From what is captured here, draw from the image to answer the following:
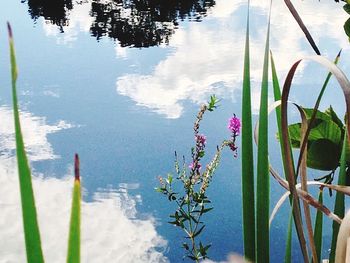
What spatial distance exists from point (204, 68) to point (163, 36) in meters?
0.81

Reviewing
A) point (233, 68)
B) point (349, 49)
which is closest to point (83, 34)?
point (233, 68)

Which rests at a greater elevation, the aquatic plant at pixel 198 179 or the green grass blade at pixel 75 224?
the green grass blade at pixel 75 224

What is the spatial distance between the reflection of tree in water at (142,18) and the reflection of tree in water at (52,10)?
251 mm

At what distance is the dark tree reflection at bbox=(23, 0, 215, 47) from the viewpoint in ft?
14.6

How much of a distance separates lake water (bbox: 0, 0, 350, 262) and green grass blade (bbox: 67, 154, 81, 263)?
64.6 inches

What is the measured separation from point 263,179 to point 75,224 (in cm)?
20

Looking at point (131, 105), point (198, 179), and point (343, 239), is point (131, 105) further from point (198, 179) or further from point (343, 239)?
point (343, 239)

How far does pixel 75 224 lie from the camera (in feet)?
0.80

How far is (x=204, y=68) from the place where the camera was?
12.1 feet

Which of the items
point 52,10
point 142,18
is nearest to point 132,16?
point 142,18

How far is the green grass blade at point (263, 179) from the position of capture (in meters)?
0.41

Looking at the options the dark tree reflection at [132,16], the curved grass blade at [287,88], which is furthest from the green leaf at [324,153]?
the dark tree reflection at [132,16]

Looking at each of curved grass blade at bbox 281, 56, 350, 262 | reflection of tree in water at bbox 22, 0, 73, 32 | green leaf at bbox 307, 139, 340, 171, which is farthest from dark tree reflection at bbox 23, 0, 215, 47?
curved grass blade at bbox 281, 56, 350, 262

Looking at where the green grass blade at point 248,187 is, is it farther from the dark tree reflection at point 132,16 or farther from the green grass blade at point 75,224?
the dark tree reflection at point 132,16
